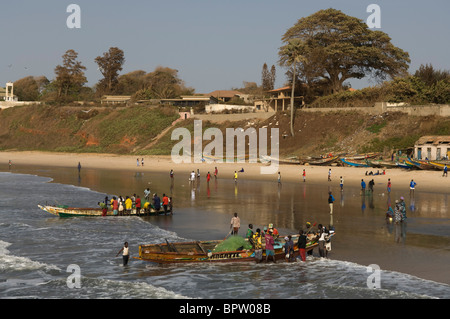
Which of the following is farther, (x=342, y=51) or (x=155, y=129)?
(x=155, y=129)

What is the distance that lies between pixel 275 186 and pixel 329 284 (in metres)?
26.4

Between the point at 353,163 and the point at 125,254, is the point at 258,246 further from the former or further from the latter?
the point at 353,163

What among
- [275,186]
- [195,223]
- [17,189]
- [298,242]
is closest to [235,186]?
[275,186]

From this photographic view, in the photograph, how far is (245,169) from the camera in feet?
181

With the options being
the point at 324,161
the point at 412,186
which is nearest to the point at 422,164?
the point at 412,186

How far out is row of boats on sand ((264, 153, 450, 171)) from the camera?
44.7 m

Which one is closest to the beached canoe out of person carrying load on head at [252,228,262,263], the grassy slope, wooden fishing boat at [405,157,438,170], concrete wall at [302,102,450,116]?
person carrying load on head at [252,228,262,263]

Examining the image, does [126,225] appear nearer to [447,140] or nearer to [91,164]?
[447,140]

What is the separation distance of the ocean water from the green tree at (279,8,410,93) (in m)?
52.2

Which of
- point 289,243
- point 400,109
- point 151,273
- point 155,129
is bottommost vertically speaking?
point 151,273

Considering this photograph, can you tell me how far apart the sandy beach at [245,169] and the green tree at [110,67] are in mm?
53150

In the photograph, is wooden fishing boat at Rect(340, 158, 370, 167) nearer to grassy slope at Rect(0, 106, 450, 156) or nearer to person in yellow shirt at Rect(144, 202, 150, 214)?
grassy slope at Rect(0, 106, 450, 156)

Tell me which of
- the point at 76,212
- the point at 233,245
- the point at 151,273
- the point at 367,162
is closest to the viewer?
the point at 151,273

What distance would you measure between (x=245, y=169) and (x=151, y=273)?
119ft
